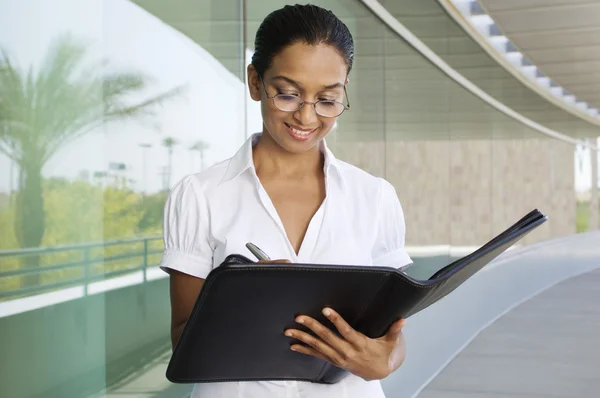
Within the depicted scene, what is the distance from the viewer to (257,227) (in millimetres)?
1557

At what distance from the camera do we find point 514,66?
12.8 metres

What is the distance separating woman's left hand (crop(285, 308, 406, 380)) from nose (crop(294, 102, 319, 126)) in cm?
40

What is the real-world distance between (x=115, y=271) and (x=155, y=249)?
0.24 m

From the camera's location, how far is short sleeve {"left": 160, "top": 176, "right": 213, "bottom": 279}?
4.97 feet

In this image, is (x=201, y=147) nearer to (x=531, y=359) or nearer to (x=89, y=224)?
(x=89, y=224)

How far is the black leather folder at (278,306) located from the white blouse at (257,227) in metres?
0.10

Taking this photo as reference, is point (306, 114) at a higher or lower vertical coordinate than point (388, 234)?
higher

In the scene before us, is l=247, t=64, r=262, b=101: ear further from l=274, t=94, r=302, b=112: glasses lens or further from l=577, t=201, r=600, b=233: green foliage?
l=577, t=201, r=600, b=233: green foliage

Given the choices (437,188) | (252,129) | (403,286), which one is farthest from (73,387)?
(437,188)

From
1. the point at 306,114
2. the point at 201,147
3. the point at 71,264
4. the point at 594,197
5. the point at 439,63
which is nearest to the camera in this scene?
the point at 306,114

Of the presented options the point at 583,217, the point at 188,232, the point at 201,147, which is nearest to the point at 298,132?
the point at 188,232

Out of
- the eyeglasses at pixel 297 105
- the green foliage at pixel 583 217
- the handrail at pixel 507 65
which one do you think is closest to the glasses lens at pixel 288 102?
the eyeglasses at pixel 297 105

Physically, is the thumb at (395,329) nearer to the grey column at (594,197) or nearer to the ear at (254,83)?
the ear at (254,83)

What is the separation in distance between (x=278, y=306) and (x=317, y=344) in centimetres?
11
